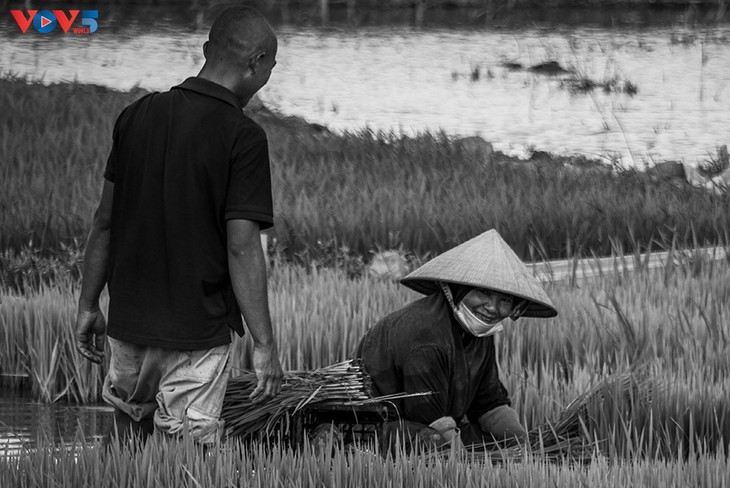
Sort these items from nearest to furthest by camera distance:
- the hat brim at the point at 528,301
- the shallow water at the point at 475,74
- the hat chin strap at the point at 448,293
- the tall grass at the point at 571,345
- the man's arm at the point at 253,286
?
the man's arm at the point at 253,286 → the hat chin strap at the point at 448,293 → the hat brim at the point at 528,301 → the tall grass at the point at 571,345 → the shallow water at the point at 475,74

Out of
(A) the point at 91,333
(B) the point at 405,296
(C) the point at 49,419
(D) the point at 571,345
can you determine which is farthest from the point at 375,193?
(A) the point at 91,333

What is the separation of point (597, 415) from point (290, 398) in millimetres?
854

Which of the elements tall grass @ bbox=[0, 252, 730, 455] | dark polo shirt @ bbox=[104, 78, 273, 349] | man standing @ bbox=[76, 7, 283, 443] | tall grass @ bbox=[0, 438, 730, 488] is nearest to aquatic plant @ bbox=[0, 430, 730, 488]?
tall grass @ bbox=[0, 438, 730, 488]

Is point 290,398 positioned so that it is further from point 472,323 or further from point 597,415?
Result: point 597,415

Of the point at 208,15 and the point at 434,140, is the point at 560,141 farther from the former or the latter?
the point at 208,15

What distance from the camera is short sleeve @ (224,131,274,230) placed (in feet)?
8.29

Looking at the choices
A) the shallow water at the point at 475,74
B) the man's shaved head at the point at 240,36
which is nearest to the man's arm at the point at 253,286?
the man's shaved head at the point at 240,36

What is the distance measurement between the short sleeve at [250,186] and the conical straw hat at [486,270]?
583 mm

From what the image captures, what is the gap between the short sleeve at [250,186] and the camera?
8.29ft

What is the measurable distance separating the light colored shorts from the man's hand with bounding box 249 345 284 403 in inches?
4.0

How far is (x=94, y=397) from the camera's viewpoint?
14.2 ft

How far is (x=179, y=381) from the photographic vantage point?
2.62 meters

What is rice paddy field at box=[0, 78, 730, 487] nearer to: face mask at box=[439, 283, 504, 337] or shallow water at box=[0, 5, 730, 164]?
face mask at box=[439, 283, 504, 337]

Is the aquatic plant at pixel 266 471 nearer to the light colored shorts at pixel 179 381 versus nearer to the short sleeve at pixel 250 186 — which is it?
the light colored shorts at pixel 179 381
